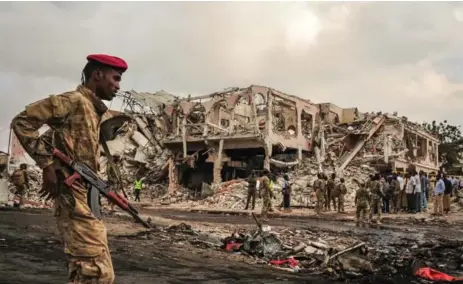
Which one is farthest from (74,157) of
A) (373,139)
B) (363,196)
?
(373,139)

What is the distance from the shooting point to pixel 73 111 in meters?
2.99

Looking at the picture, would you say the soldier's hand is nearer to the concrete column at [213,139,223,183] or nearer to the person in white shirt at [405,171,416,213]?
the person in white shirt at [405,171,416,213]

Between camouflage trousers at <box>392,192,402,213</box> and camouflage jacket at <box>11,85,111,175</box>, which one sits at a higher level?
camouflage jacket at <box>11,85,111,175</box>

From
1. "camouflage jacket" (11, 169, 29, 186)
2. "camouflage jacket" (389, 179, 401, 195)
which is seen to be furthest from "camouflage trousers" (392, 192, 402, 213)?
"camouflage jacket" (11, 169, 29, 186)

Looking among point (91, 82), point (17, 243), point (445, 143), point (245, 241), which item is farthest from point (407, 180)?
point (445, 143)

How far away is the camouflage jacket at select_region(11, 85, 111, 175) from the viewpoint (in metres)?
2.83

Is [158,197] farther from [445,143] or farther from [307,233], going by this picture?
[445,143]

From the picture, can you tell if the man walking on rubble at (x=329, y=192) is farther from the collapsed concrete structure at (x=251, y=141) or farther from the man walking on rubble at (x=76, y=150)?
the man walking on rubble at (x=76, y=150)

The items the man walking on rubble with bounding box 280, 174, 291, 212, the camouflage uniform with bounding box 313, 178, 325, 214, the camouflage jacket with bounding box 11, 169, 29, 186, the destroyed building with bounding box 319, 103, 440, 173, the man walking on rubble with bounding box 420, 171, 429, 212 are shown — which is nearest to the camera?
the camouflage jacket with bounding box 11, 169, 29, 186

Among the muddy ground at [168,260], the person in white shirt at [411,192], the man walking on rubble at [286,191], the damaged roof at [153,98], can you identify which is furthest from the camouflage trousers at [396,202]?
the damaged roof at [153,98]

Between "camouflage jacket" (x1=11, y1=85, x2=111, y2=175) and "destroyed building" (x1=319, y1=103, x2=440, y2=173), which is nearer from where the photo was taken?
"camouflage jacket" (x1=11, y1=85, x2=111, y2=175)

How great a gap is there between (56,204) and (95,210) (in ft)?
0.77

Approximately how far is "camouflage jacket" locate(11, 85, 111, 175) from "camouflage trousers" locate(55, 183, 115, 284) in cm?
23

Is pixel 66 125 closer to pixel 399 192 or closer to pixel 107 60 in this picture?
pixel 107 60
